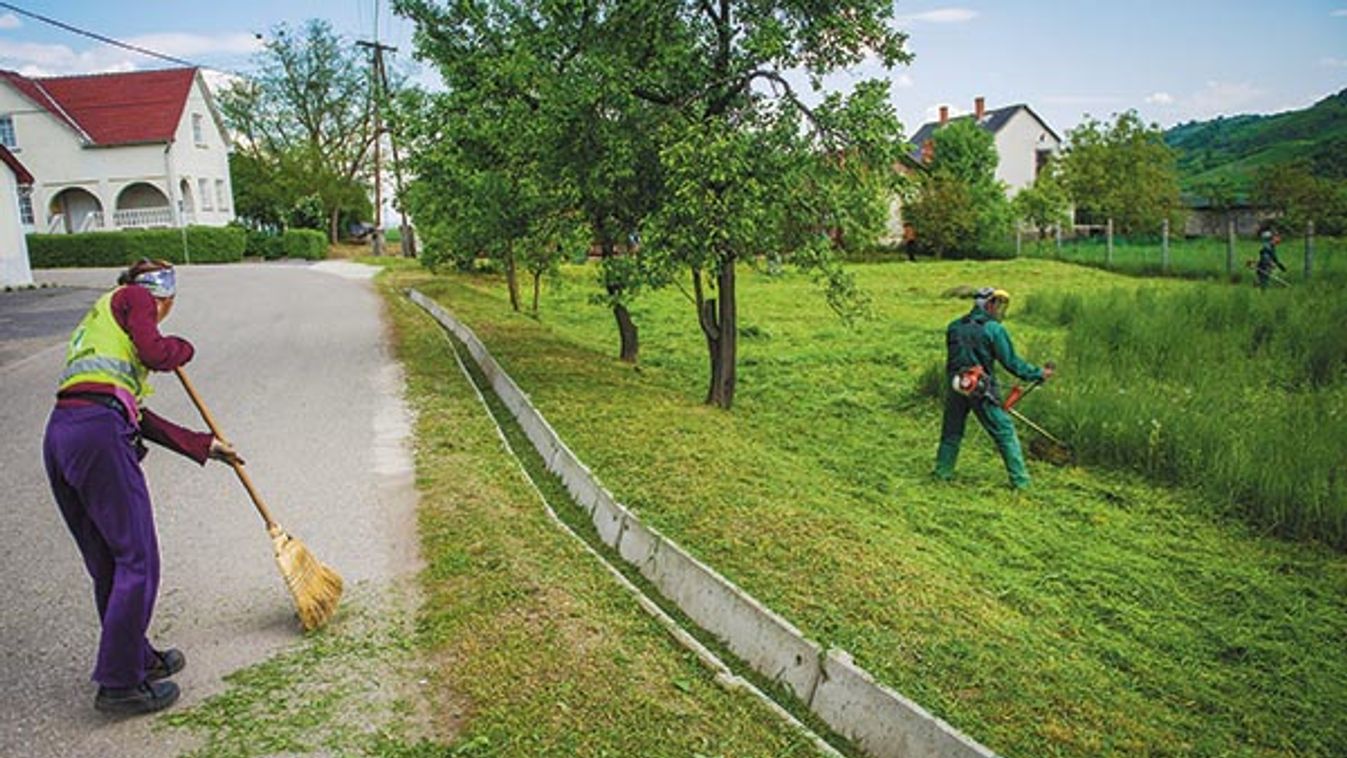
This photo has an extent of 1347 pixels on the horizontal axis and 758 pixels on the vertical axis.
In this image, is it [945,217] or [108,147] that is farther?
[945,217]

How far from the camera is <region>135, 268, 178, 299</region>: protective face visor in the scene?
4543 millimetres

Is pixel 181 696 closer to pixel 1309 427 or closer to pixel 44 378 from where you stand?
pixel 1309 427

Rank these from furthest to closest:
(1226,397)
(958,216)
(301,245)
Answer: (958,216) → (301,245) → (1226,397)

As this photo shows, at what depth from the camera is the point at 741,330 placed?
18.9 metres

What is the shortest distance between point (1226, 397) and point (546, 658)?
901cm

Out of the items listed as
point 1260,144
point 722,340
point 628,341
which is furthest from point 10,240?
point 1260,144

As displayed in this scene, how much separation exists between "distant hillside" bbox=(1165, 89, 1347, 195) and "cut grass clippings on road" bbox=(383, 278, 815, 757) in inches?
1845

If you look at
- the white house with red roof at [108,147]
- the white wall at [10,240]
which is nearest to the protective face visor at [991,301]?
the white wall at [10,240]

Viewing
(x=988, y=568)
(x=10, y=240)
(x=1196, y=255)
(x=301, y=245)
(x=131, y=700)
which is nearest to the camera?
(x=131, y=700)

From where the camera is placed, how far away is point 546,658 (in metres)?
4.85

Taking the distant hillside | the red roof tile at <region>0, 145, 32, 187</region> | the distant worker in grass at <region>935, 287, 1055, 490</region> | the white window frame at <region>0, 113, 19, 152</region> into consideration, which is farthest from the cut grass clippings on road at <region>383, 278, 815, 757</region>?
the distant hillside

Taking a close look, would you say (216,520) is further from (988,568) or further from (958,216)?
(958,216)

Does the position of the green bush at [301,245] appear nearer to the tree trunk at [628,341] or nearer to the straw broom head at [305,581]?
the tree trunk at [628,341]

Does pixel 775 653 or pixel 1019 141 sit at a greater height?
pixel 1019 141
